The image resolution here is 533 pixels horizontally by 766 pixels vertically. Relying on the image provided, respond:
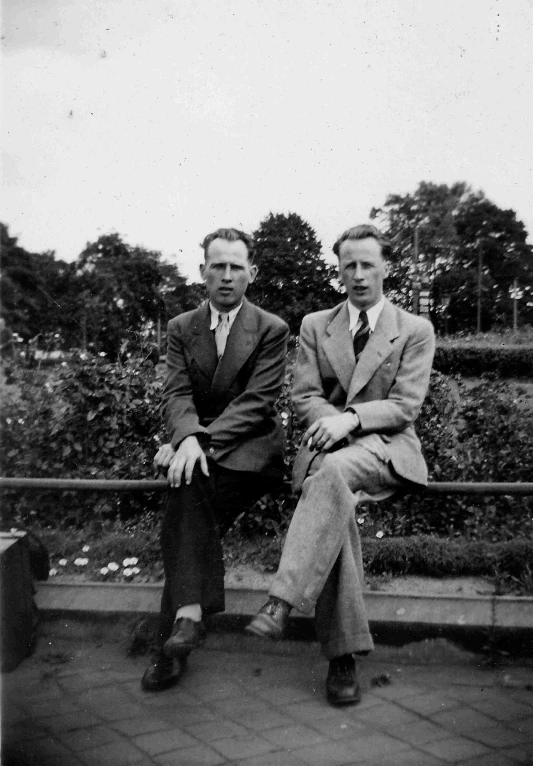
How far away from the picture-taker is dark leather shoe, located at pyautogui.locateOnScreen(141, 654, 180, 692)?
3.02 metres

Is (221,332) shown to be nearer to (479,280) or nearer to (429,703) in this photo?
(479,280)

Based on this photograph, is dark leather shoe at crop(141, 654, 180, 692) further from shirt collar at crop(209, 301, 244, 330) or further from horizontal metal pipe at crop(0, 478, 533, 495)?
shirt collar at crop(209, 301, 244, 330)

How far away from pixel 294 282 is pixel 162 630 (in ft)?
6.78

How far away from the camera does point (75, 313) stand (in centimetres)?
675

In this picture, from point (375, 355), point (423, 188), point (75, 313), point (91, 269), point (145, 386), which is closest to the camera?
point (375, 355)

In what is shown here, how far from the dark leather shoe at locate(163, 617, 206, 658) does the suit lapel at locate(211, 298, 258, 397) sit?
40.1 inches

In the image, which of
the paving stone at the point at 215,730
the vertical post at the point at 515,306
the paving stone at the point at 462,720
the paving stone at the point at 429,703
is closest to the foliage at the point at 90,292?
the vertical post at the point at 515,306

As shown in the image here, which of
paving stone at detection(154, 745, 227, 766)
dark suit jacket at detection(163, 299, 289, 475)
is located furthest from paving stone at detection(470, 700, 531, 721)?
dark suit jacket at detection(163, 299, 289, 475)

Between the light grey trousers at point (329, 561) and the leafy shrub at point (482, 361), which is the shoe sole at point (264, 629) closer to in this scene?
the light grey trousers at point (329, 561)

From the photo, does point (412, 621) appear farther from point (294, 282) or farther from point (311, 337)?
point (294, 282)

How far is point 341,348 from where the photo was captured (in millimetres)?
3367

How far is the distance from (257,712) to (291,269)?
7.70ft

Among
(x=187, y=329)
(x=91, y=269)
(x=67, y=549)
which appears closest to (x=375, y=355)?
(x=187, y=329)

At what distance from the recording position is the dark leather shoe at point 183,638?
2.87 meters
